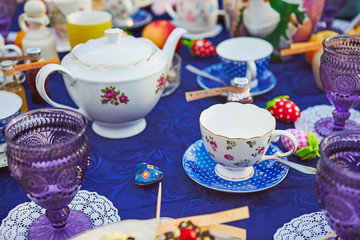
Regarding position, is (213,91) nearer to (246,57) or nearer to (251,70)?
(251,70)

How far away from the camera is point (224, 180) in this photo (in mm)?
829

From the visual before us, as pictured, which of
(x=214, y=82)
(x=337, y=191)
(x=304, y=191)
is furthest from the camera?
(x=214, y=82)

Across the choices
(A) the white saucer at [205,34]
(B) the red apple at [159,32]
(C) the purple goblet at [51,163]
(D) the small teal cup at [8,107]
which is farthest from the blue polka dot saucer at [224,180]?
(A) the white saucer at [205,34]

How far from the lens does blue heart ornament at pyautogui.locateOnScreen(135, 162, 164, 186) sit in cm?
83

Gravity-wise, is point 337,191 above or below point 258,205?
above

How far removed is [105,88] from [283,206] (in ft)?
1.44

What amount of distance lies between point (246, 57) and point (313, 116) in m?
0.28

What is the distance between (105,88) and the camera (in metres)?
0.91

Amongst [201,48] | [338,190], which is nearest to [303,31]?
[201,48]

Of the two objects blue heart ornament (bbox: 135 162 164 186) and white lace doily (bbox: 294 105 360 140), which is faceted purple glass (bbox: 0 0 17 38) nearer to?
blue heart ornament (bbox: 135 162 164 186)

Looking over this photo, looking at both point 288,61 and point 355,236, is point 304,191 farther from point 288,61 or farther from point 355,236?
point 288,61

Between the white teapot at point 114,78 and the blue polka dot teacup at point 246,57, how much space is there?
215mm

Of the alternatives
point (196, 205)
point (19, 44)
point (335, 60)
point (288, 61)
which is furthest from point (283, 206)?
point (19, 44)

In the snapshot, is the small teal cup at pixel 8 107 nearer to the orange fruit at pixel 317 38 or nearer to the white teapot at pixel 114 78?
the white teapot at pixel 114 78
